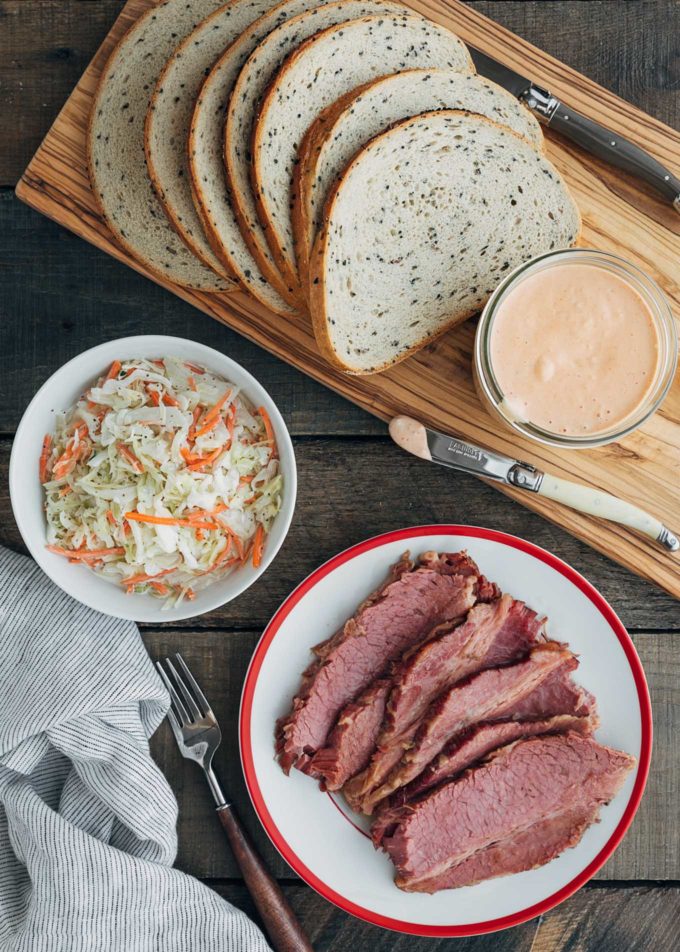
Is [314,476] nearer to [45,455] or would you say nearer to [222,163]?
[45,455]

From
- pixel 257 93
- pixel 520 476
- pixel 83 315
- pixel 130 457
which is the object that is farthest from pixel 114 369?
pixel 520 476

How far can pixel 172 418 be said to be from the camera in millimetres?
1915

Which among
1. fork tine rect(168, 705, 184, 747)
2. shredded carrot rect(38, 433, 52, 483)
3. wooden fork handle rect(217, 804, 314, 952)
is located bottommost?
wooden fork handle rect(217, 804, 314, 952)

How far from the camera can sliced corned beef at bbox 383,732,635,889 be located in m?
2.04

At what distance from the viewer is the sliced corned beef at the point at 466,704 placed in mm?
2021

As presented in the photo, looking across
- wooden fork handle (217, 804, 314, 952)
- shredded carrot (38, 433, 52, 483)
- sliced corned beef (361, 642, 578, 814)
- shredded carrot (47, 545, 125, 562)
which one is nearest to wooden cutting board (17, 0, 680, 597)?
sliced corned beef (361, 642, 578, 814)

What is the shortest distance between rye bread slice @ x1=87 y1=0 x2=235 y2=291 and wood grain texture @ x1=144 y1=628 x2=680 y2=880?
3.24ft

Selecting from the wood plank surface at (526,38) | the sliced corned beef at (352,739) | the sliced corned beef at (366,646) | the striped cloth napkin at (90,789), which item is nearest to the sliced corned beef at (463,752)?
the sliced corned beef at (352,739)

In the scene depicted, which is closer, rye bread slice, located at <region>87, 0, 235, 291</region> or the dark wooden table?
rye bread slice, located at <region>87, 0, 235, 291</region>

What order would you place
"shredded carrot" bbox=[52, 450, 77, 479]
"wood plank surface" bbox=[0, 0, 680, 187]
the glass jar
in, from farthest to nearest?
"wood plank surface" bbox=[0, 0, 680, 187]
"shredded carrot" bbox=[52, 450, 77, 479]
the glass jar

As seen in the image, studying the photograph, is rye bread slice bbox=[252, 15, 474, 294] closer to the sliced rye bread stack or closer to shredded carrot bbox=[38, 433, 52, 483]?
the sliced rye bread stack

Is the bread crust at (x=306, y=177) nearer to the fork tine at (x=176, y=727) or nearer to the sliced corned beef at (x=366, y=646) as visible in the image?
the sliced corned beef at (x=366, y=646)

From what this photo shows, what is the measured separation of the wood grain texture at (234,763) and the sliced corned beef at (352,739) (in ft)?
0.93

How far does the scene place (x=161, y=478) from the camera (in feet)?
6.26
